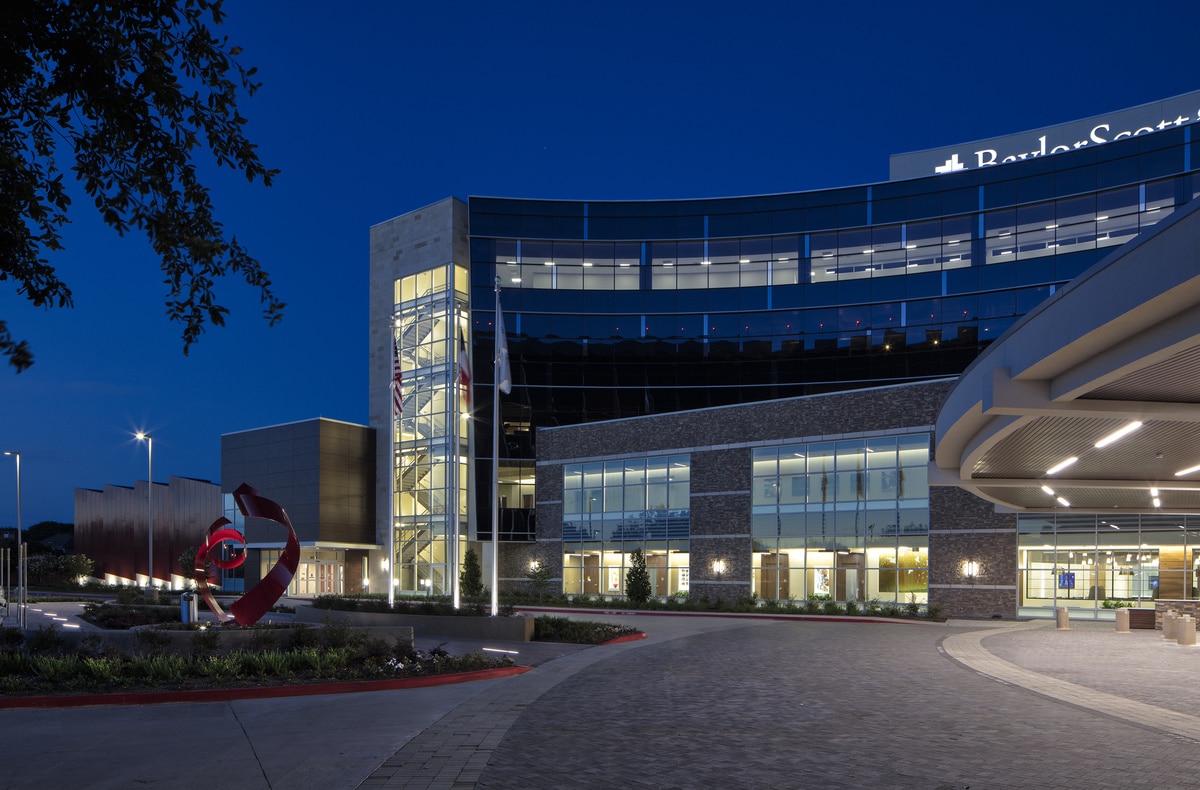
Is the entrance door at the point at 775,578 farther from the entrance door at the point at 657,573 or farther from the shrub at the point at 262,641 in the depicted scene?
the shrub at the point at 262,641

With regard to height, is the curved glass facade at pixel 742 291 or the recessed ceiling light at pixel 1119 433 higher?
the curved glass facade at pixel 742 291

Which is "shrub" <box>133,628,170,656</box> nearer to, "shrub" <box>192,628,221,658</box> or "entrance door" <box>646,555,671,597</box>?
"shrub" <box>192,628,221,658</box>

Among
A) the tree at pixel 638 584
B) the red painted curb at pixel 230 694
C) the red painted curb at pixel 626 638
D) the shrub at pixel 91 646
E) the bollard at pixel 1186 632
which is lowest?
the tree at pixel 638 584

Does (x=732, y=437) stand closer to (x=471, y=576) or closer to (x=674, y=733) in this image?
(x=471, y=576)

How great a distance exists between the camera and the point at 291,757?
36.2 ft

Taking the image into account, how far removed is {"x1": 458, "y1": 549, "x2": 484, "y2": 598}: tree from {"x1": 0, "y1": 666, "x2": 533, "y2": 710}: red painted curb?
38.0m

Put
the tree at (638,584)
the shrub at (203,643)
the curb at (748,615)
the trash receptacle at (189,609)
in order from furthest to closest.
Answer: the tree at (638,584) < the curb at (748,615) < the trash receptacle at (189,609) < the shrub at (203,643)

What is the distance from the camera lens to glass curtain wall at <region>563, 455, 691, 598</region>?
49.9 metres

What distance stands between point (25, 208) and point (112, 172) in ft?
2.35

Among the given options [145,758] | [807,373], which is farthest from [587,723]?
[807,373]

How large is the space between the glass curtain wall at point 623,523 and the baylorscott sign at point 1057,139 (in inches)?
983

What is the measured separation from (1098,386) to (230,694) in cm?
1297

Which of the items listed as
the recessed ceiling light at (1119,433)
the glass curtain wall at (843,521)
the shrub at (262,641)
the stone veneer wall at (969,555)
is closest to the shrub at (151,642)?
the shrub at (262,641)

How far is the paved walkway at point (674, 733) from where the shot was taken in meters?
10.2
